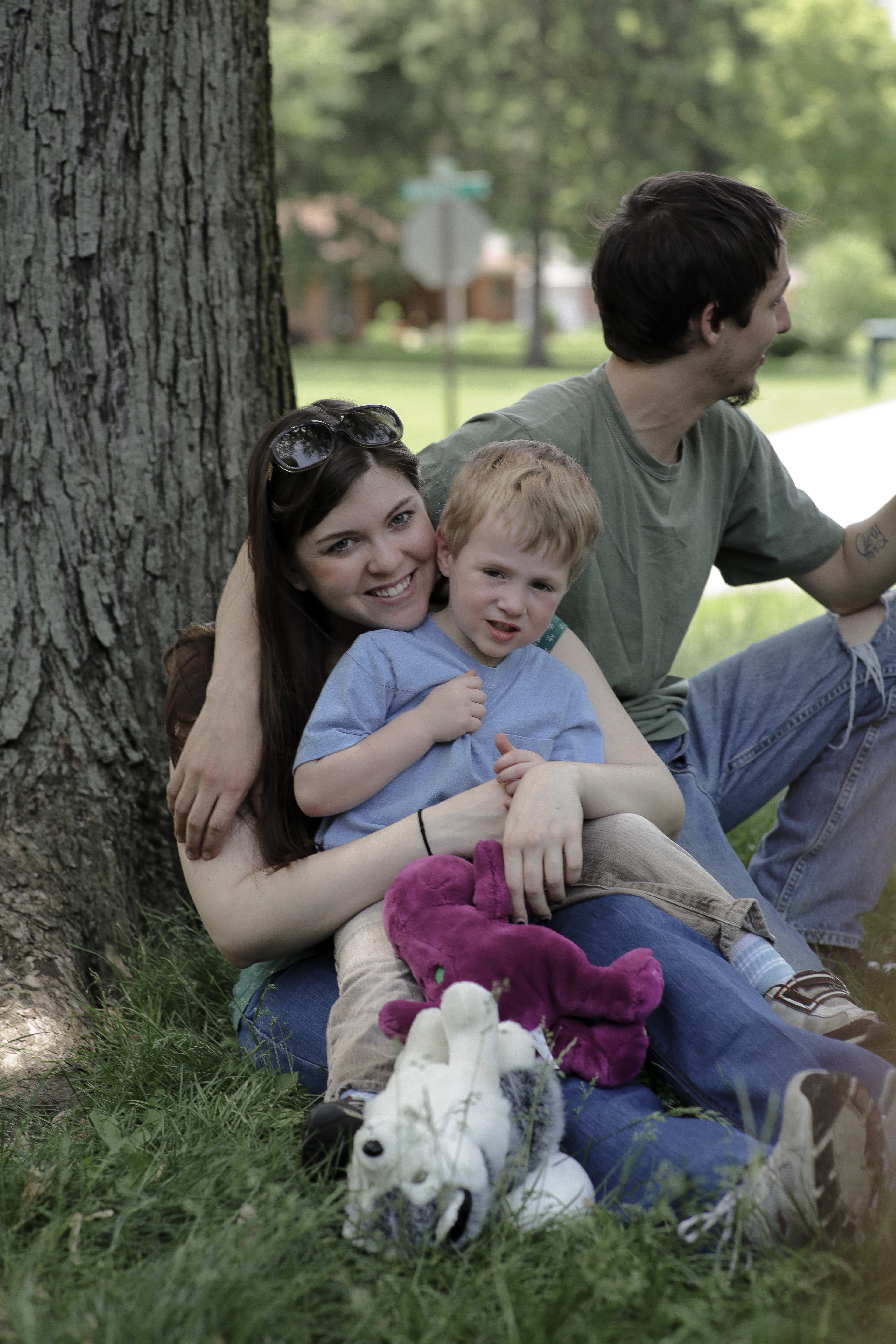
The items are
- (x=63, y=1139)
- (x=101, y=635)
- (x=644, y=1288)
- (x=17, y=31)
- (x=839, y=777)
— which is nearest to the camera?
(x=644, y=1288)

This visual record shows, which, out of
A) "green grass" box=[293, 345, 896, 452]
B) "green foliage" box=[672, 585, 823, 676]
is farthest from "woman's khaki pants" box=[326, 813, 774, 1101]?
"green grass" box=[293, 345, 896, 452]

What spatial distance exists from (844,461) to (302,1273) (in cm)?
1131

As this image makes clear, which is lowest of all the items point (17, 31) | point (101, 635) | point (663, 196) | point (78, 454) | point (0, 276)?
point (101, 635)

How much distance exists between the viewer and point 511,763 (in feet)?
8.01

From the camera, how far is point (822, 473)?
11.1 meters

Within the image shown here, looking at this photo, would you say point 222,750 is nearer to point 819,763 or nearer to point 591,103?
point 819,763

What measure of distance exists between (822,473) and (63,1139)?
32.9 ft

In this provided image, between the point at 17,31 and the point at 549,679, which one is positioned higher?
the point at 17,31

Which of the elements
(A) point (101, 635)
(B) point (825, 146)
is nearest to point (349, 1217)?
(A) point (101, 635)

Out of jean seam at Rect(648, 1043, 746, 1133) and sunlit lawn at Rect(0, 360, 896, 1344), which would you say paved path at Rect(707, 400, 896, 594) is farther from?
sunlit lawn at Rect(0, 360, 896, 1344)

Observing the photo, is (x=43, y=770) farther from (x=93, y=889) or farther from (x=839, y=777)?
(x=839, y=777)

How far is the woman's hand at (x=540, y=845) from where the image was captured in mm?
2318

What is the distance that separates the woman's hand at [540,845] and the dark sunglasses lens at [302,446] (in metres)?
0.80

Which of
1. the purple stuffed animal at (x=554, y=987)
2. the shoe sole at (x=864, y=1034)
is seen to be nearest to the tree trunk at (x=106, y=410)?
the purple stuffed animal at (x=554, y=987)
